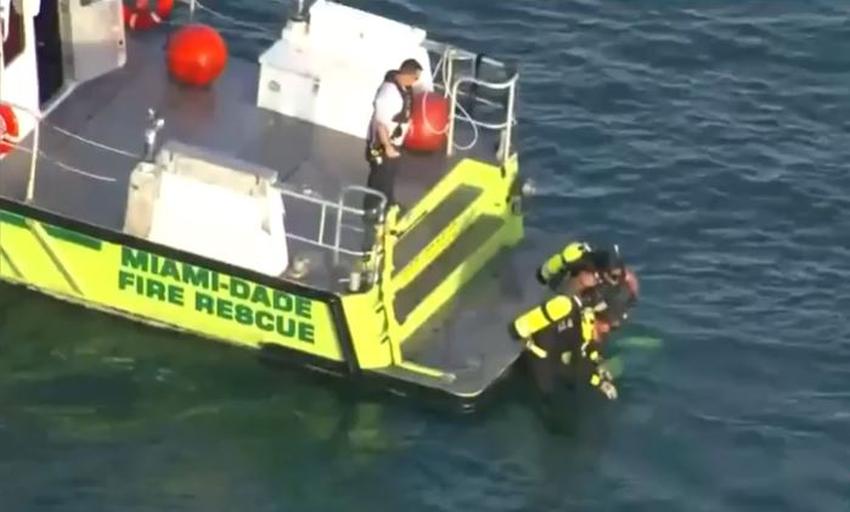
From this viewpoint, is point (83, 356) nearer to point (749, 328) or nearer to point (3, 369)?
point (3, 369)

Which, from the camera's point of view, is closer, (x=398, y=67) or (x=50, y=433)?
(x=50, y=433)

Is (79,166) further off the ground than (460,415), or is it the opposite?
(79,166)

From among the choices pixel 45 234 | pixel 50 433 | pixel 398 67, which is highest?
pixel 398 67

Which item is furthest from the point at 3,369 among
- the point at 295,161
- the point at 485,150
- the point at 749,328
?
the point at 749,328

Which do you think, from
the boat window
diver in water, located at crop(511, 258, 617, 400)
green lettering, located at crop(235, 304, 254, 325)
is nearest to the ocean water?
diver in water, located at crop(511, 258, 617, 400)

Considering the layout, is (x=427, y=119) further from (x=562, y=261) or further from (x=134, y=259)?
(x=134, y=259)

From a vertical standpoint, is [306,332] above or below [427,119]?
below

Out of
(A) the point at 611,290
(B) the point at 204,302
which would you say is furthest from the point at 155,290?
(A) the point at 611,290

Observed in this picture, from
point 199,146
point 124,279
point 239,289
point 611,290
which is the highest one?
point 199,146
